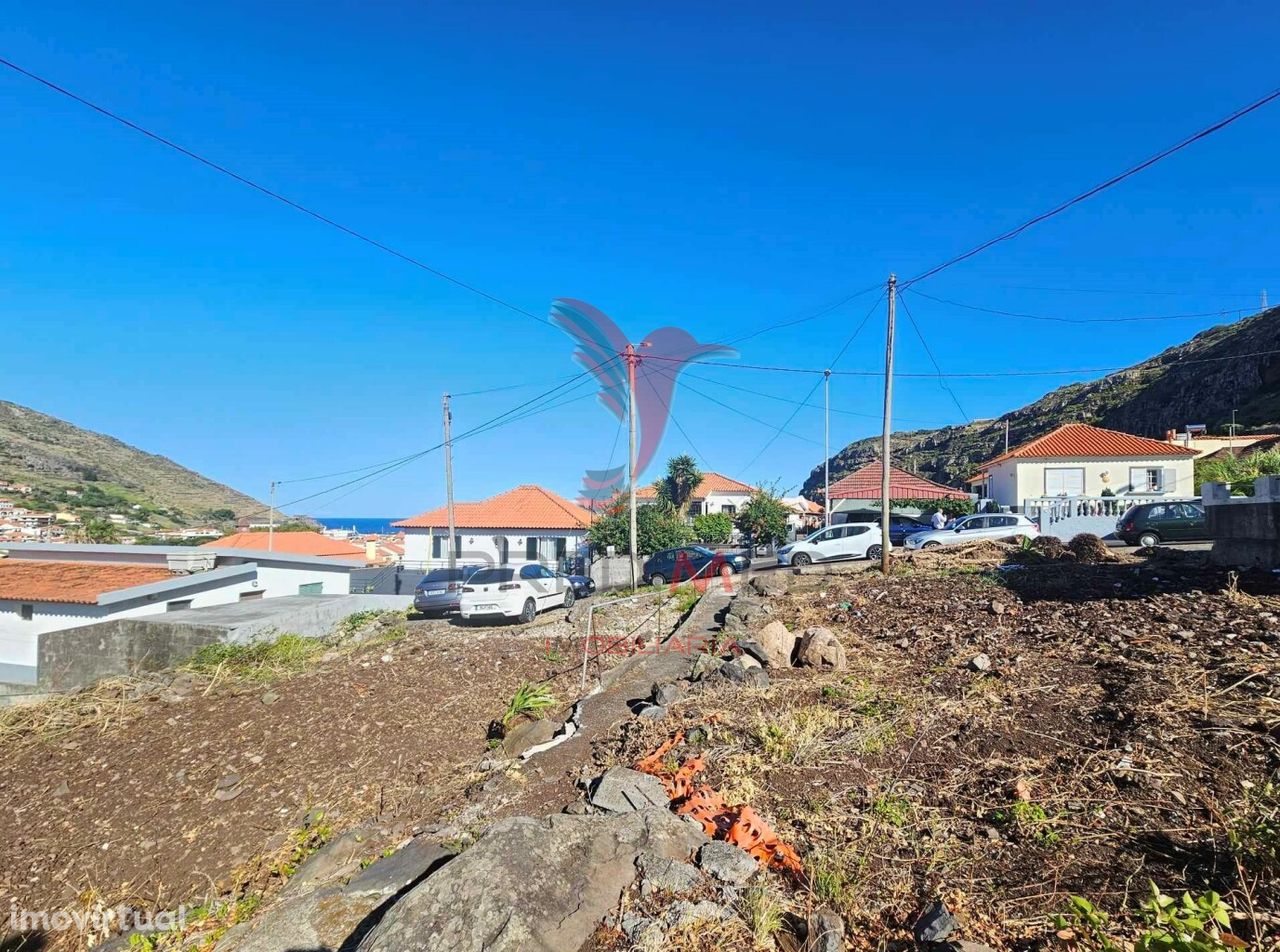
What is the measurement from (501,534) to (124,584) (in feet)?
65.0

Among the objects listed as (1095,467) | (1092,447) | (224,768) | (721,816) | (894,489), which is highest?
(1092,447)

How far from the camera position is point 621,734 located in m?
5.96

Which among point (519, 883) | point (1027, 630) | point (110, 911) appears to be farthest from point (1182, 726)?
point (110, 911)

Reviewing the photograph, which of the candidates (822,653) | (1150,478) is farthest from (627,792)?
(1150,478)

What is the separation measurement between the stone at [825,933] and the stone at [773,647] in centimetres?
478

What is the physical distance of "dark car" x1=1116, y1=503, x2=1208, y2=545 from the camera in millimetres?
17516

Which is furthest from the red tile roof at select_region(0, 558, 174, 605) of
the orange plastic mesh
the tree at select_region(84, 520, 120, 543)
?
the orange plastic mesh

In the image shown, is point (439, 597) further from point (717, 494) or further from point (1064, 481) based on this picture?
point (717, 494)

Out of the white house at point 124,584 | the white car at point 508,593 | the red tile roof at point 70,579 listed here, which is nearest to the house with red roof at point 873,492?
the white car at point 508,593

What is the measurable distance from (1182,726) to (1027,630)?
330 cm

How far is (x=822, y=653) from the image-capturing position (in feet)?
24.8

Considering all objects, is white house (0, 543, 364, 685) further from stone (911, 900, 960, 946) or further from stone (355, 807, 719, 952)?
stone (911, 900, 960, 946)

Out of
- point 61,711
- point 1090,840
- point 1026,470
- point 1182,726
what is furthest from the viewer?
point 1026,470

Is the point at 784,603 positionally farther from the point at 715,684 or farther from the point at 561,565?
the point at 561,565
